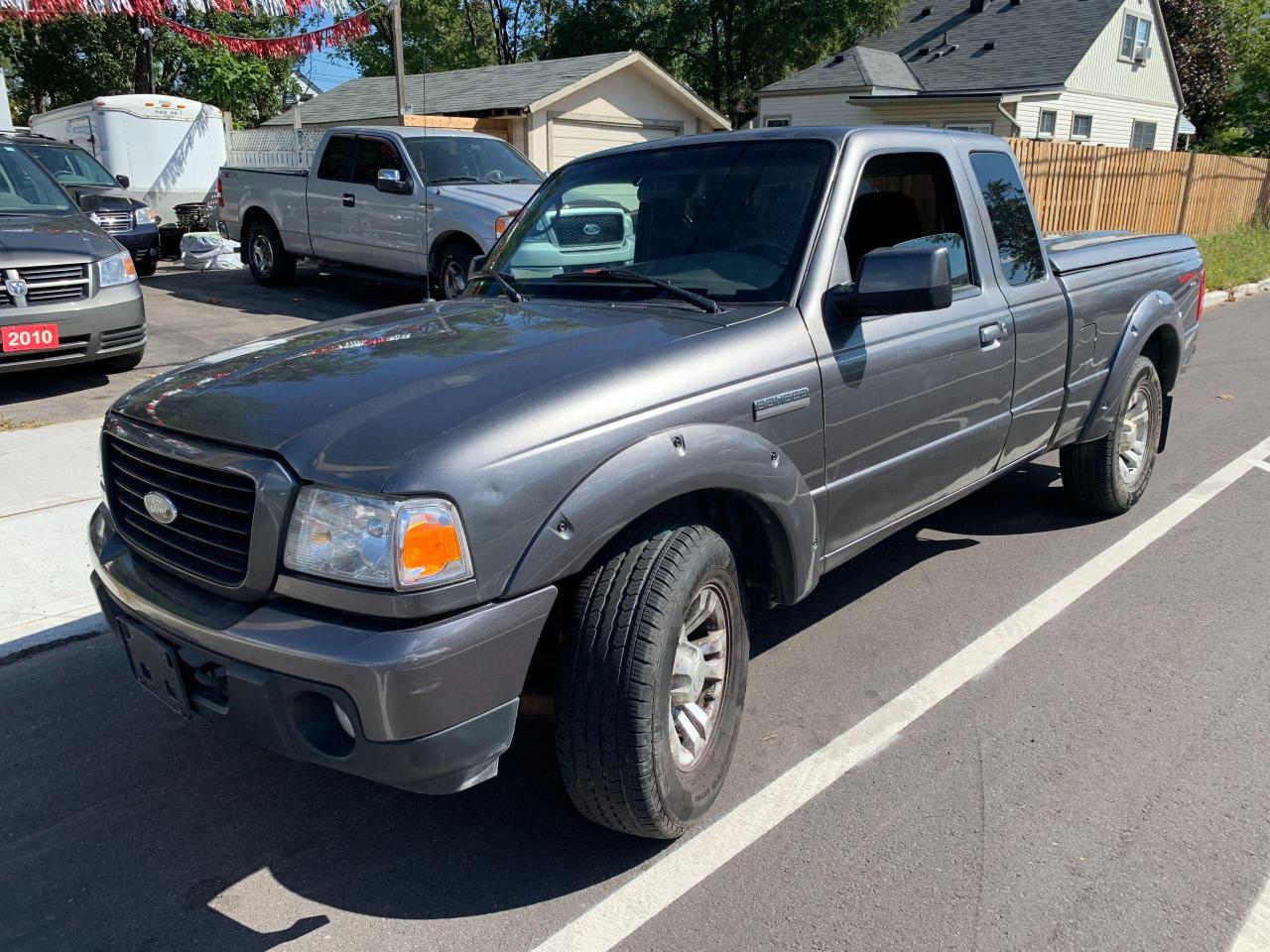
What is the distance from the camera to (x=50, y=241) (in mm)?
7492

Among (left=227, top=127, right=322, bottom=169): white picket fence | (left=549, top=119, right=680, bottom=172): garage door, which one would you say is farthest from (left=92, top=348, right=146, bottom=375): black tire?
(left=549, top=119, right=680, bottom=172): garage door

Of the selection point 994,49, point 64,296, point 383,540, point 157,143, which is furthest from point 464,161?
point 994,49

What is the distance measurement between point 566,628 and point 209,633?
86cm

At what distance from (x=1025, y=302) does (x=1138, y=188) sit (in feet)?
53.6

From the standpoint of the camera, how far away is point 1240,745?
334 cm

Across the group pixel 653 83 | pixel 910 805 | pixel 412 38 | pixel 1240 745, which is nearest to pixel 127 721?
pixel 910 805

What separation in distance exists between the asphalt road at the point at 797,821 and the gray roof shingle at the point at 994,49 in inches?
1098

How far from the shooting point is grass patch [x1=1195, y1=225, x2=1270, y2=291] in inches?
630

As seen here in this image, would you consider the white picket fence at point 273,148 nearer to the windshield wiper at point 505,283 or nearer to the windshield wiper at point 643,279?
the windshield wiper at point 505,283

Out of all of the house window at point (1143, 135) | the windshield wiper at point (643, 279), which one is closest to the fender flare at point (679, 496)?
the windshield wiper at point (643, 279)

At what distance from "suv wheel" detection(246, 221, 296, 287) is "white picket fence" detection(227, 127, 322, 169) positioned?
3.81 metres

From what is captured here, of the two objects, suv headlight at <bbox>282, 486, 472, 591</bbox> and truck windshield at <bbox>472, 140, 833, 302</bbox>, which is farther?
truck windshield at <bbox>472, 140, 833, 302</bbox>

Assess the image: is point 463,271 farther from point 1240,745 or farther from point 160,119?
point 160,119

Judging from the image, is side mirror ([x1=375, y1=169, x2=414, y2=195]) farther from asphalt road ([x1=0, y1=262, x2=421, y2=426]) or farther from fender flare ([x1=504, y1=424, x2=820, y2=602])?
fender flare ([x1=504, y1=424, x2=820, y2=602])
